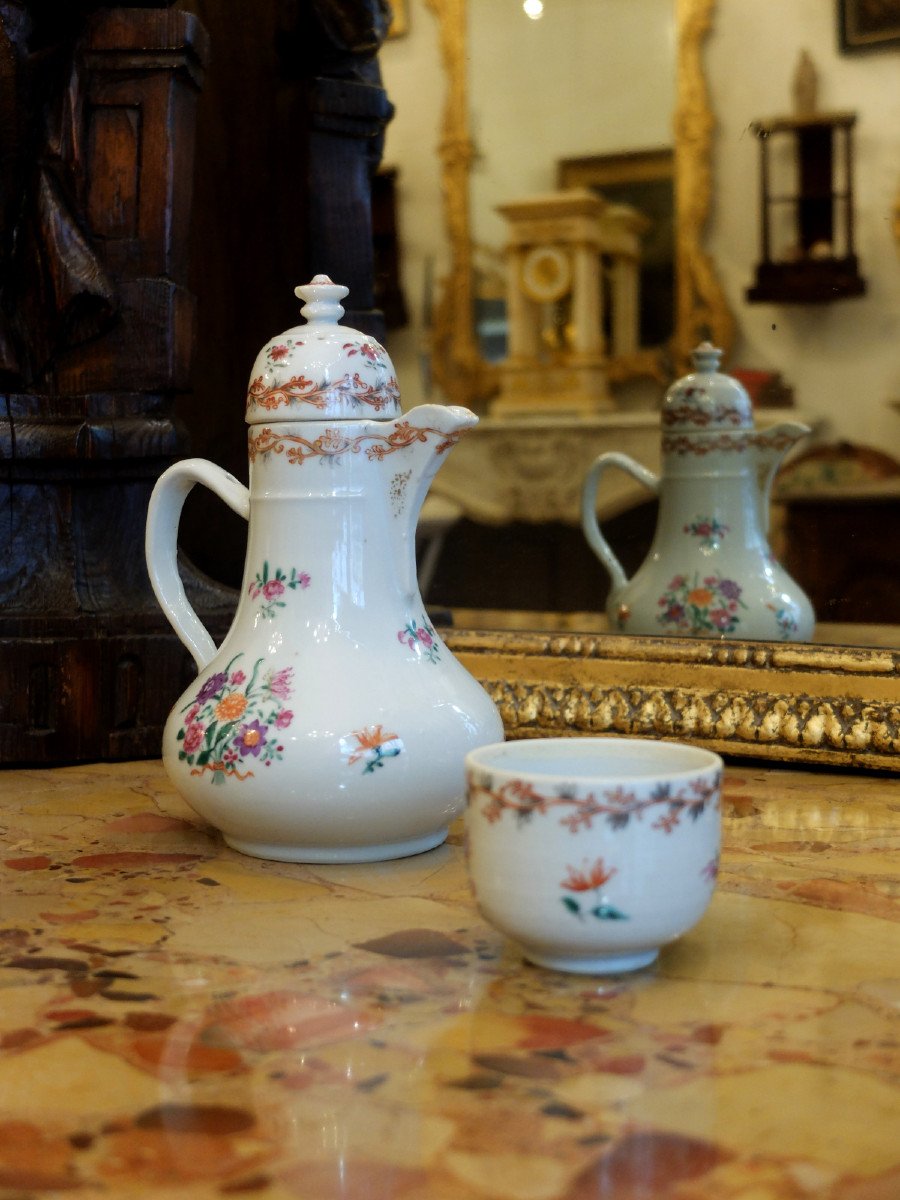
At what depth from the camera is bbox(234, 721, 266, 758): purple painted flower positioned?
0.72 metres

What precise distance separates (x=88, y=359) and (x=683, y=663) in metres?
0.45

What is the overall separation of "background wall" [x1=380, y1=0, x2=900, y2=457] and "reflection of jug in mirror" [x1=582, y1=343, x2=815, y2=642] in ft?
0.13

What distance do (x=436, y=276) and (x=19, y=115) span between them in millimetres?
339

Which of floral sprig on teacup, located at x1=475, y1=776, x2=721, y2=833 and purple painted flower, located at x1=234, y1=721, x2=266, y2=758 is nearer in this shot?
floral sprig on teacup, located at x1=475, y1=776, x2=721, y2=833

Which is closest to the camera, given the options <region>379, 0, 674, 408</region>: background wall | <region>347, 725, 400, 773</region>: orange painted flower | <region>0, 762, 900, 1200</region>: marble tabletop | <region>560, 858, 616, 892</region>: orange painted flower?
<region>0, 762, 900, 1200</region>: marble tabletop

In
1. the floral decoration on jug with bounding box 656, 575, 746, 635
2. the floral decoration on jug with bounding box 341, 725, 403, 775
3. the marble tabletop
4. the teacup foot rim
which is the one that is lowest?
the marble tabletop

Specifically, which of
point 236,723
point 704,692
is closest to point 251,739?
point 236,723

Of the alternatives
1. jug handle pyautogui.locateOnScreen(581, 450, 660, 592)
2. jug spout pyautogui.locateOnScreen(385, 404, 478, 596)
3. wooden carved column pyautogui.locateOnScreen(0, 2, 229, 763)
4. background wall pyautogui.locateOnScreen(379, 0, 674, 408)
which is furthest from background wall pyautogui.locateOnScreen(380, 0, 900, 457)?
jug spout pyautogui.locateOnScreen(385, 404, 478, 596)

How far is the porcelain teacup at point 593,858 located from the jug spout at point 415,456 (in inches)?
8.7

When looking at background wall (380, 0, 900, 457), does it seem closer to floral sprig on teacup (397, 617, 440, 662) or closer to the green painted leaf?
floral sprig on teacup (397, 617, 440, 662)

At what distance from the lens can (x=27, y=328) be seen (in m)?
1.00

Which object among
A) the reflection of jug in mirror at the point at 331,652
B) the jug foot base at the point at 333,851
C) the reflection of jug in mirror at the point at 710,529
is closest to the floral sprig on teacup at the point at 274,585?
the reflection of jug in mirror at the point at 331,652

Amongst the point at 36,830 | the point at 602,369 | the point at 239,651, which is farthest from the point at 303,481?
the point at 602,369

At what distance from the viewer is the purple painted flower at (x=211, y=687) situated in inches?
29.6
